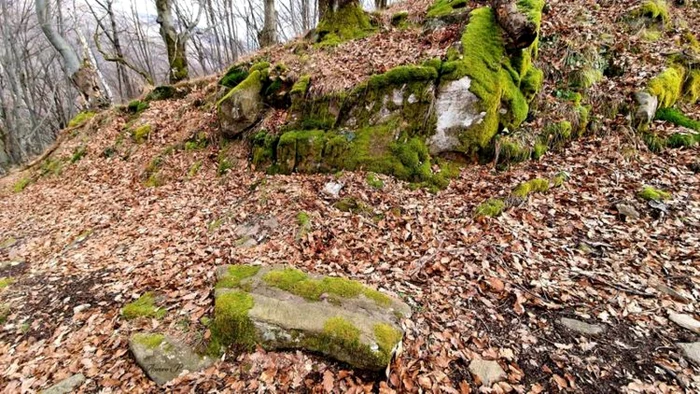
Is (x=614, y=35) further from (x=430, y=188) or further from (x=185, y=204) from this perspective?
(x=185, y=204)

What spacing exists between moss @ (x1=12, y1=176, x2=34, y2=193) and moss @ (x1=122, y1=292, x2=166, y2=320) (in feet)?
30.5

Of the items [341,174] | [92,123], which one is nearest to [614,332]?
[341,174]

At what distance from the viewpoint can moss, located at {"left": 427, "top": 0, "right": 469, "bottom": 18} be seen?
316 inches

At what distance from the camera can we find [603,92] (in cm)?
689

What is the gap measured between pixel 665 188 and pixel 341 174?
4996mm

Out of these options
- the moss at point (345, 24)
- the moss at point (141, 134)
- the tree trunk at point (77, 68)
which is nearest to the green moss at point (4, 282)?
the moss at point (141, 134)

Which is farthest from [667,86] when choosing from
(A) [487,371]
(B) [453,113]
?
(A) [487,371]

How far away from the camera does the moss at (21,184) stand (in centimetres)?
1016

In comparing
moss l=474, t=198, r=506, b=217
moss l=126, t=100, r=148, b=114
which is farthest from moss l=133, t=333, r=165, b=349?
moss l=126, t=100, r=148, b=114

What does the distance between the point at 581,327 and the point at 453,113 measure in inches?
158

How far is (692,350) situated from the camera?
9.96ft

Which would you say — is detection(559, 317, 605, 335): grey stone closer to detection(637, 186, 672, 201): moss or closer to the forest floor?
the forest floor

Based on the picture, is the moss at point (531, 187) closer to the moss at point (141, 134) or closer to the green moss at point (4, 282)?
the green moss at point (4, 282)

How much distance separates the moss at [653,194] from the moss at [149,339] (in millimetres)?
6526
